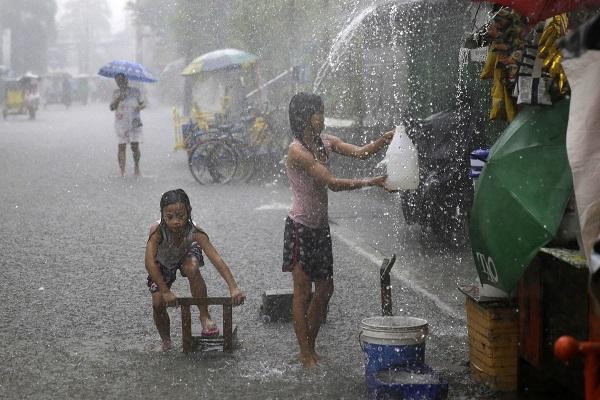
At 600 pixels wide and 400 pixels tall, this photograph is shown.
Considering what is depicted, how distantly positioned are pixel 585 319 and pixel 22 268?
6169 mm

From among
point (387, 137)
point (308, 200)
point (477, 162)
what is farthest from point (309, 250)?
point (477, 162)

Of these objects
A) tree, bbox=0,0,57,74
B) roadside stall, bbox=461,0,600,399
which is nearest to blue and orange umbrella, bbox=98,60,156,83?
roadside stall, bbox=461,0,600,399

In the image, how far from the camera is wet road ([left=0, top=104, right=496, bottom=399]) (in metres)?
5.59

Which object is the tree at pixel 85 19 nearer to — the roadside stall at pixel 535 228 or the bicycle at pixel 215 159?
the bicycle at pixel 215 159

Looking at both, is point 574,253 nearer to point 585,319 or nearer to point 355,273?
point 585,319

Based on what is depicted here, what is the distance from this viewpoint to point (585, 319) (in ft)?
13.9

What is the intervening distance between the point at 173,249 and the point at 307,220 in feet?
3.35

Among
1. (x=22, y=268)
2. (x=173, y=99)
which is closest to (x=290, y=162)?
(x=22, y=268)

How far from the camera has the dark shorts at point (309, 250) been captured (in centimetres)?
586

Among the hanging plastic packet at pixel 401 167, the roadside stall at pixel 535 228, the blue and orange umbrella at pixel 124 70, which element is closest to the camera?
the roadside stall at pixel 535 228

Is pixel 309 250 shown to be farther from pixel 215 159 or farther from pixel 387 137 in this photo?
pixel 215 159

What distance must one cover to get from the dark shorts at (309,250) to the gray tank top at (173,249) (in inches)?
29.5

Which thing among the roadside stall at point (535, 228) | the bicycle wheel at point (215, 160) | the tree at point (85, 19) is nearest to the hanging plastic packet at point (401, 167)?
the roadside stall at point (535, 228)

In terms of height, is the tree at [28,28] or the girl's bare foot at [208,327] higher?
the tree at [28,28]
